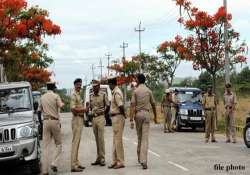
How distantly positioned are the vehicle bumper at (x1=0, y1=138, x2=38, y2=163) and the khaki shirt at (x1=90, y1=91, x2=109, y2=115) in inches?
74.7

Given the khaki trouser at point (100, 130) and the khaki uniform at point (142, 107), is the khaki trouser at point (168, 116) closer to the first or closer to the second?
the khaki trouser at point (100, 130)

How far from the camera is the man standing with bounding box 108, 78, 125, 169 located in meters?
13.2

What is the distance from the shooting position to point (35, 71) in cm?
4178

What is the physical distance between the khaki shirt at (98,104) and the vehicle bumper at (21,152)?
1898mm

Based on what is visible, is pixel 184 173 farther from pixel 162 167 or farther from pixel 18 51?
pixel 18 51

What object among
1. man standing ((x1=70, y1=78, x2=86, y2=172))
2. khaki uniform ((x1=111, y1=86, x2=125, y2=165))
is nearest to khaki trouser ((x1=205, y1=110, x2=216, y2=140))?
khaki uniform ((x1=111, y1=86, x2=125, y2=165))

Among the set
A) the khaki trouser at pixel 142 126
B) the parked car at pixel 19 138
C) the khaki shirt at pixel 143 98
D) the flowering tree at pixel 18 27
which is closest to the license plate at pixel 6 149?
the parked car at pixel 19 138

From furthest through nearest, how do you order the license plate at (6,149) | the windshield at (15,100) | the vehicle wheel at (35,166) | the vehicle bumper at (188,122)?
the vehicle bumper at (188,122), the windshield at (15,100), the vehicle wheel at (35,166), the license plate at (6,149)

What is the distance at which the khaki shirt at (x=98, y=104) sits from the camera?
13555 millimetres

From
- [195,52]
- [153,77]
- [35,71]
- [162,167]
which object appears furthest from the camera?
[153,77]

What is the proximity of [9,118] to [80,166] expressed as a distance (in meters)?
1.98

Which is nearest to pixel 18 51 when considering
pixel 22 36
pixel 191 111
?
pixel 22 36

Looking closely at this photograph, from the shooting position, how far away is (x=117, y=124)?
13250 millimetres

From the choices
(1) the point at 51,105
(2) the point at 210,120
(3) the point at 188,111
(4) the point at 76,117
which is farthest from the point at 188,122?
(1) the point at 51,105
